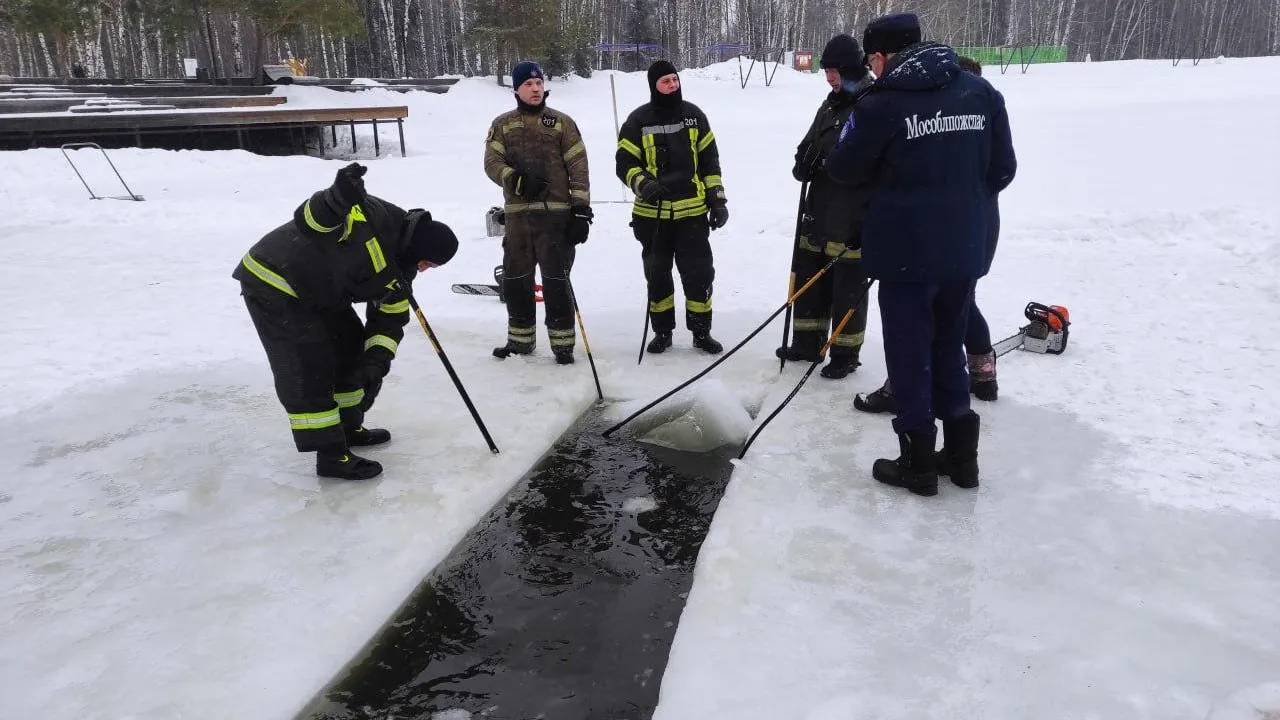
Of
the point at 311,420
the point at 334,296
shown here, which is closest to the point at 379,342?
the point at 334,296

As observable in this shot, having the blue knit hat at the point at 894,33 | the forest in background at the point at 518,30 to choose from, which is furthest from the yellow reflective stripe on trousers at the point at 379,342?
the forest in background at the point at 518,30

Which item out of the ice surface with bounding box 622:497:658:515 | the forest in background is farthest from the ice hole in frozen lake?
the forest in background

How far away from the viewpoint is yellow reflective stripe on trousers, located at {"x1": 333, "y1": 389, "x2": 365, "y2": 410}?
11.9 ft

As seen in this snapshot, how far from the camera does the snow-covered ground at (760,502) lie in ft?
7.38

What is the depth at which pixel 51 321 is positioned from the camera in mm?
5914

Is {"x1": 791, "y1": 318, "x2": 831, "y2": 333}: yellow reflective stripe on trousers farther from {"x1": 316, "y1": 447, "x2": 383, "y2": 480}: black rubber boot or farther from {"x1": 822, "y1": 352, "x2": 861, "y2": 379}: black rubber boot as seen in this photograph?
{"x1": 316, "y1": 447, "x2": 383, "y2": 480}: black rubber boot

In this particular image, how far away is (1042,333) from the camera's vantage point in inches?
188

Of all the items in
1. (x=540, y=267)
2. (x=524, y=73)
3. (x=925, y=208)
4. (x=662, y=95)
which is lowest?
(x=540, y=267)

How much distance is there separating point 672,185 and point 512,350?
152 centimetres

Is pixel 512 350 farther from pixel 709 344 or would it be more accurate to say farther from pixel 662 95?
pixel 662 95

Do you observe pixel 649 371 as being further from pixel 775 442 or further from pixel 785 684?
pixel 785 684

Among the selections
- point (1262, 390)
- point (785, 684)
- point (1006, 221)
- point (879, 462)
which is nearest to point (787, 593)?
point (785, 684)

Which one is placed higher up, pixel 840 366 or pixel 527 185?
pixel 527 185

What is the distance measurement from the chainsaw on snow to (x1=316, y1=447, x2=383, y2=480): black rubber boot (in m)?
3.63
